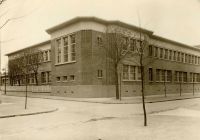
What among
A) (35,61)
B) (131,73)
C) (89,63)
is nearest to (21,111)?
(89,63)

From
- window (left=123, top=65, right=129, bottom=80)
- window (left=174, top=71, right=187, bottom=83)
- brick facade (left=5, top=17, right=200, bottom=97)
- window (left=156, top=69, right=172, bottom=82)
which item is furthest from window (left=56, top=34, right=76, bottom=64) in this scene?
window (left=174, top=71, right=187, bottom=83)

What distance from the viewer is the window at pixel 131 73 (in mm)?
33375

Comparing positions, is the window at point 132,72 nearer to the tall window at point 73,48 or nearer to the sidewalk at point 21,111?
the tall window at point 73,48

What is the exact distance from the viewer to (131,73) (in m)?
34.5

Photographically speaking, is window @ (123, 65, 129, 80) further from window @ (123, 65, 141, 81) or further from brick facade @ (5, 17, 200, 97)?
brick facade @ (5, 17, 200, 97)

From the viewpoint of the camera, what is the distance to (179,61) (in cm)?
4684

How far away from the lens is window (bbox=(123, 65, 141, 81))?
33.4 metres

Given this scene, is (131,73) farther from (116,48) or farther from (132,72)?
(116,48)

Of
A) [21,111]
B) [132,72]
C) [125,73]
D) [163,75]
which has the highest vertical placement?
[132,72]

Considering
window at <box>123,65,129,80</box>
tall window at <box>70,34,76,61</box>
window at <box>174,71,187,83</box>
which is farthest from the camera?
window at <box>174,71,187,83</box>

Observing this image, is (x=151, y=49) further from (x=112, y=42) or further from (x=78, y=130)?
(x=78, y=130)

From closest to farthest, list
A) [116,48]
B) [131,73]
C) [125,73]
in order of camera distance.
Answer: [116,48] → [125,73] → [131,73]

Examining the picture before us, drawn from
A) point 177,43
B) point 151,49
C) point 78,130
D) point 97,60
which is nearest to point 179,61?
point 177,43

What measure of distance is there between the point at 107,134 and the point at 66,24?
82.2ft
